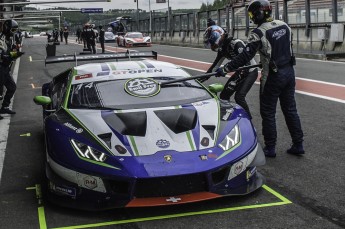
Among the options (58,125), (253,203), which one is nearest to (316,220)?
(253,203)

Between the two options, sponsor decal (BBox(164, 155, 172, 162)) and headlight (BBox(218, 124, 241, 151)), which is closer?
sponsor decal (BBox(164, 155, 172, 162))

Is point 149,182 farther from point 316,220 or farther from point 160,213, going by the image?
point 316,220

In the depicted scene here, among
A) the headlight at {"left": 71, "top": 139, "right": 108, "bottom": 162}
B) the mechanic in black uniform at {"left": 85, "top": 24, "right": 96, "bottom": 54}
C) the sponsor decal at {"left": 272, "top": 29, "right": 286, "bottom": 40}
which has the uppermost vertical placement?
the mechanic in black uniform at {"left": 85, "top": 24, "right": 96, "bottom": 54}

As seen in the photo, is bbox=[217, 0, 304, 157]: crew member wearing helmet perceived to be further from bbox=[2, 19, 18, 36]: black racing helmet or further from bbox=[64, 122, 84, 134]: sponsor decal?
bbox=[2, 19, 18, 36]: black racing helmet

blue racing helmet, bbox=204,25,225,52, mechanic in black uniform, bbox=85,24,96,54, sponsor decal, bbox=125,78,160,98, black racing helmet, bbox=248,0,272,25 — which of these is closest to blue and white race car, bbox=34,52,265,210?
sponsor decal, bbox=125,78,160,98

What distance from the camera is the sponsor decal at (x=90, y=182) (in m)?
3.84

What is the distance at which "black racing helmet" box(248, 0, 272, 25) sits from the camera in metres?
→ 5.33

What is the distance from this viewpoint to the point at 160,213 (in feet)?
12.8

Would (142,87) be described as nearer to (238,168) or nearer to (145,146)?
(145,146)

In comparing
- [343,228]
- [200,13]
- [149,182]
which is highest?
[200,13]

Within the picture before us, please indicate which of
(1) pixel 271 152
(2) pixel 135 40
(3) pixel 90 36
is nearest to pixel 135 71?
(1) pixel 271 152

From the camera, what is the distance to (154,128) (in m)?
4.35

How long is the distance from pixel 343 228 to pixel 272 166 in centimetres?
172

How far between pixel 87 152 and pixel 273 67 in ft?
8.01
